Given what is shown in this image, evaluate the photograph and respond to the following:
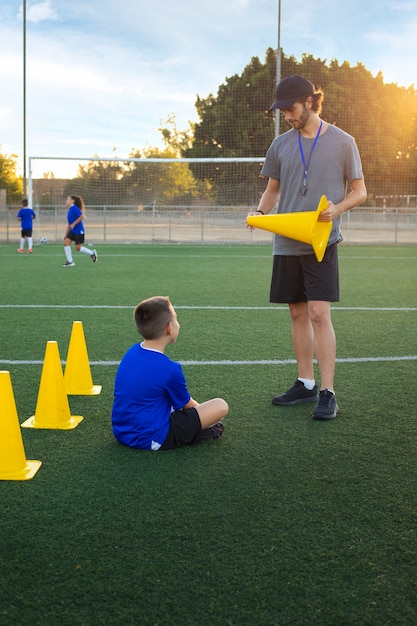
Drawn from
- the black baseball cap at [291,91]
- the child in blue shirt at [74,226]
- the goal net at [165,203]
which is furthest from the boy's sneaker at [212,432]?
the goal net at [165,203]

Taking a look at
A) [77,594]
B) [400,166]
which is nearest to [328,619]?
[77,594]

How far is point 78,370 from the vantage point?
4723 millimetres

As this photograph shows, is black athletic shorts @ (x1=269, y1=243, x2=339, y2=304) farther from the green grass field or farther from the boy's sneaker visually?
the boy's sneaker

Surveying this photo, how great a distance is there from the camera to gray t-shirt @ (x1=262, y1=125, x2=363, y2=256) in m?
4.20

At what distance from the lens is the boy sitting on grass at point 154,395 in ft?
11.6

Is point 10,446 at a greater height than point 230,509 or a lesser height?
greater

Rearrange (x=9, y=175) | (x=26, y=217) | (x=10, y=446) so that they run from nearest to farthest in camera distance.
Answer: (x=10, y=446), (x=26, y=217), (x=9, y=175)

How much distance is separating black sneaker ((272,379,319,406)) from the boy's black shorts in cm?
99

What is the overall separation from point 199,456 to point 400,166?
45122 millimetres

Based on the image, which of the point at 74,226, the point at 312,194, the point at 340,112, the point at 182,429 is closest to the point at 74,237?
the point at 74,226

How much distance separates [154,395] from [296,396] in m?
1.36

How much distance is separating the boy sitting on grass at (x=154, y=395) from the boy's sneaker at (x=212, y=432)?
8 cm

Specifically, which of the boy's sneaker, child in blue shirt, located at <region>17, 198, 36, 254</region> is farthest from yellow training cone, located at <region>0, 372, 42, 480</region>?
child in blue shirt, located at <region>17, 198, 36, 254</region>

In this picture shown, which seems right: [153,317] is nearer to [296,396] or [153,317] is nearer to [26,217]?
[296,396]
